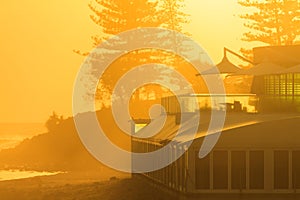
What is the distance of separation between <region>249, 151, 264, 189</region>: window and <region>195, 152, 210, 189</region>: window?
1.22 metres

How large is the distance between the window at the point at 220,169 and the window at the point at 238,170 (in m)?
0.20

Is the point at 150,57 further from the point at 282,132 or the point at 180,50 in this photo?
the point at 282,132

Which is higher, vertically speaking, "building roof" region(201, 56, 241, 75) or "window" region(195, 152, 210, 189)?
"building roof" region(201, 56, 241, 75)

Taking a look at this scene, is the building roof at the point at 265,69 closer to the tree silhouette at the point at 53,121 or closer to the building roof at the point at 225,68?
the building roof at the point at 225,68

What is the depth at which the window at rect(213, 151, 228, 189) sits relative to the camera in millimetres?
30844

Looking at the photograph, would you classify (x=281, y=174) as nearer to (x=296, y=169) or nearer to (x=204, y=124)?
(x=296, y=169)

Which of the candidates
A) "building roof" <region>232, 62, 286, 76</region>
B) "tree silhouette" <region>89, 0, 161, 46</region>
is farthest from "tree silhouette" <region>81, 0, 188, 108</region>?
"building roof" <region>232, 62, 286, 76</region>

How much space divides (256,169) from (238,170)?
533 millimetres

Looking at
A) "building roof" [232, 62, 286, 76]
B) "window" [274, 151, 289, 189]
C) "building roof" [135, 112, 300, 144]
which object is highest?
"building roof" [232, 62, 286, 76]

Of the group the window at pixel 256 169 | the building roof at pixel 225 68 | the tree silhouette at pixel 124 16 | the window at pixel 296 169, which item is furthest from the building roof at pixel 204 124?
the tree silhouette at pixel 124 16

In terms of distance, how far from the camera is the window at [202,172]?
3086 centimetres

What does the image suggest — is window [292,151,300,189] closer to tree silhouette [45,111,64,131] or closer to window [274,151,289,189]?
window [274,151,289,189]

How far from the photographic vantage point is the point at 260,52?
45750mm

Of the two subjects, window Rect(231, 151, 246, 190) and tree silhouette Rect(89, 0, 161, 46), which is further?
tree silhouette Rect(89, 0, 161, 46)
